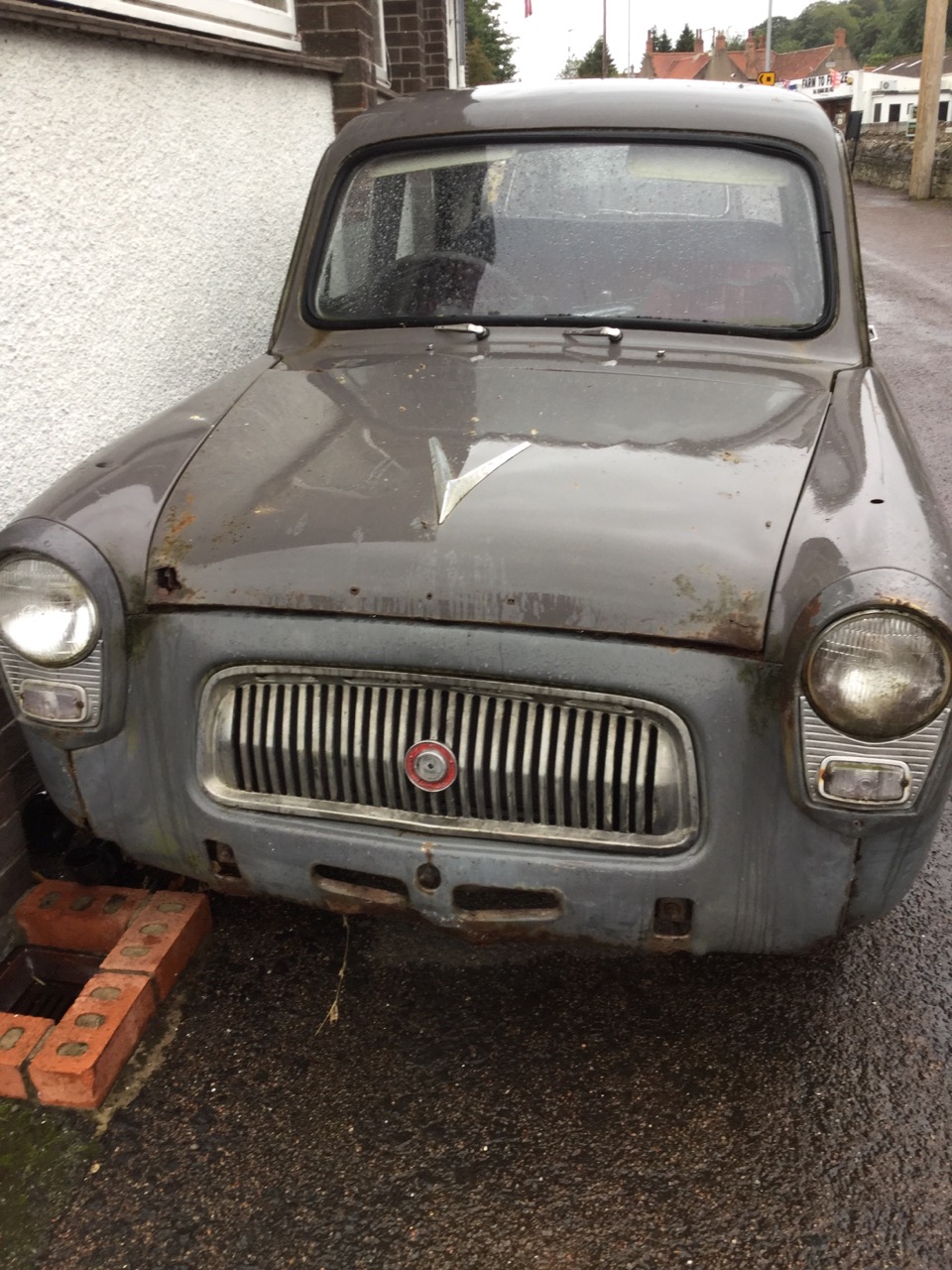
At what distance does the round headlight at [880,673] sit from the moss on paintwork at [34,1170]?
1487 millimetres

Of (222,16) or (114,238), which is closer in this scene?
(114,238)

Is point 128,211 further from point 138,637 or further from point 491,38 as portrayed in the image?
point 491,38

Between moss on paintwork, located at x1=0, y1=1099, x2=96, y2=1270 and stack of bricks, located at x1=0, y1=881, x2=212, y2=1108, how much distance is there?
1.6 inches

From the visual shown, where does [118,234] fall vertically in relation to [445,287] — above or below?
above

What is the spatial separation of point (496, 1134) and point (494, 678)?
2.77 ft

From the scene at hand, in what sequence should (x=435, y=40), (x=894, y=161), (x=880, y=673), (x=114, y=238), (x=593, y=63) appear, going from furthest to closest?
(x=593, y=63) < (x=894, y=161) < (x=435, y=40) < (x=114, y=238) < (x=880, y=673)

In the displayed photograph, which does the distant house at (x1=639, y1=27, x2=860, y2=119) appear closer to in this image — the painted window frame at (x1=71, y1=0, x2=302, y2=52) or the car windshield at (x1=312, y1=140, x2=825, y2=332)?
the painted window frame at (x1=71, y1=0, x2=302, y2=52)

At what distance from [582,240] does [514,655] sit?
1521 mm

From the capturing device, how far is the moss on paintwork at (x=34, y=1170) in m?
1.79

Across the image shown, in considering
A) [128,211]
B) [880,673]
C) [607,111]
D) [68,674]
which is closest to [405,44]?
[128,211]


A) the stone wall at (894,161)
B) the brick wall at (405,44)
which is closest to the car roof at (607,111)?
the brick wall at (405,44)

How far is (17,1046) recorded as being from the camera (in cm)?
205

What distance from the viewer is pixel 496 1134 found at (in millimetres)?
1979

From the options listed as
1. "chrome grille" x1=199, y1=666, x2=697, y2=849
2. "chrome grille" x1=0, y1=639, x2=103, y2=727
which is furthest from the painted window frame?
"chrome grille" x1=199, y1=666, x2=697, y2=849
